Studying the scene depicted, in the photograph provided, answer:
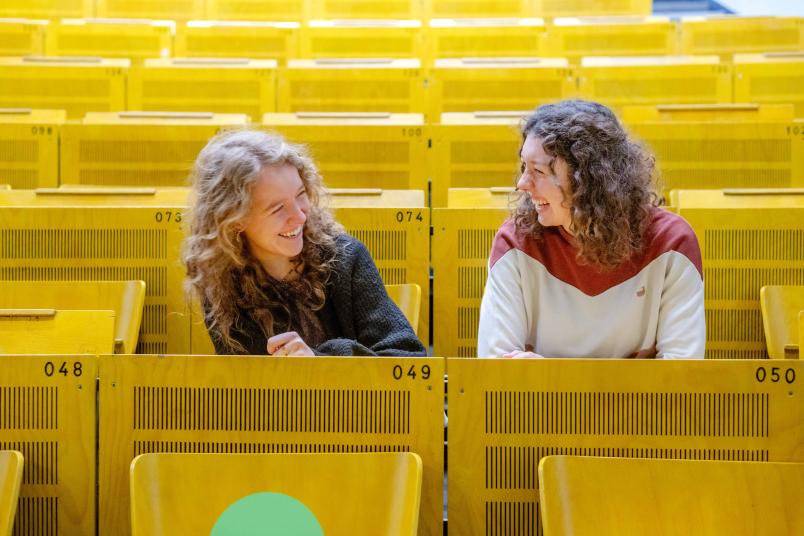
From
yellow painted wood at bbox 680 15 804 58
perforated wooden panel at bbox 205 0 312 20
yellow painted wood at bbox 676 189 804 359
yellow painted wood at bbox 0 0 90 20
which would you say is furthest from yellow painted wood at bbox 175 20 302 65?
yellow painted wood at bbox 676 189 804 359

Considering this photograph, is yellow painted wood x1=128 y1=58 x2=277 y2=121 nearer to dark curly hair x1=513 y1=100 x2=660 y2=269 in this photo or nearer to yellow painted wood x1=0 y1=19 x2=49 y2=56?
yellow painted wood x1=0 y1=19 x2=49 y2=56

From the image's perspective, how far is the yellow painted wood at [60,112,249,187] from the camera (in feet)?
9.26

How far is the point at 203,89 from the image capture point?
145 inches

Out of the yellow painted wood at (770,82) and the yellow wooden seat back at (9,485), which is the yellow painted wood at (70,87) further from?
the yellow wooden seat back at (9,485)

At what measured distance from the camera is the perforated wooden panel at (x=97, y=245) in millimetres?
2180

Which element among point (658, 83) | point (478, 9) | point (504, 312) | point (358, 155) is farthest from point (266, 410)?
point (478, 9)

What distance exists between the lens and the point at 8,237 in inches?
85.7

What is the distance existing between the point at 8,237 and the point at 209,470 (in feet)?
3.56

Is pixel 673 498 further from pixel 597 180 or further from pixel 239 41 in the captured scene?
pixel 239 41

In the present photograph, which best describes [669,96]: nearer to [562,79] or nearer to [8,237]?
[562,79]

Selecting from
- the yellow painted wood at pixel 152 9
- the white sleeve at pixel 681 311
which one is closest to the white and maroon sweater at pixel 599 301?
the white sleeve at pixel 681 311

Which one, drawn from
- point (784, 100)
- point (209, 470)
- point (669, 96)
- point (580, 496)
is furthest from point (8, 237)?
point (784, 100)

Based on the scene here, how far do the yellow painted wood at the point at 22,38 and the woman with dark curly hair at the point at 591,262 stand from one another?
3.35 metres

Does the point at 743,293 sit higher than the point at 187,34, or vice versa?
the point at 187,34
